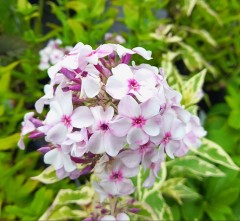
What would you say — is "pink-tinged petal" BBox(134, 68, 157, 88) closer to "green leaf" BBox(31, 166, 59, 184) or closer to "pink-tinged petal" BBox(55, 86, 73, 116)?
"pink-tinged petal" BBox(55, 86, 73, 116)

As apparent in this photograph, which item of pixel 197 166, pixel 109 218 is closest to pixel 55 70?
pixel 109 218

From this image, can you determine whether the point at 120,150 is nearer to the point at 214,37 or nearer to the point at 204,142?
the point at 204,142

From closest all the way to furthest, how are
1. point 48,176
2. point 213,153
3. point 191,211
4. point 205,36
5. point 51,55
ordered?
point 48,176 → point 213,153 → point 191,211 → point 51,55 → point 205,36

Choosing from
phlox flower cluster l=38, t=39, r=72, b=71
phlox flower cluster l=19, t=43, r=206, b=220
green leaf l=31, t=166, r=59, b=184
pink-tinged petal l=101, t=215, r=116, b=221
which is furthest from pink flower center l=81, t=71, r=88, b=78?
phlox flower cluster l=38, t=39, r=72, b=71

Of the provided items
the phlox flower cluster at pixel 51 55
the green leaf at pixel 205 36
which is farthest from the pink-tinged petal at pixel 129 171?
the green leaf at pixel 205 36

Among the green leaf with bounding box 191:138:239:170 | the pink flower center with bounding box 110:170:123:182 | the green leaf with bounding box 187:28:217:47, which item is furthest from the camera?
the green leaf with bounding box 187:28:217:47

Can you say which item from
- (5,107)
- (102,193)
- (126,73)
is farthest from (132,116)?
(5,107)

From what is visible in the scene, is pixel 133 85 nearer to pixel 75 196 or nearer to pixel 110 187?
pixel 110 187

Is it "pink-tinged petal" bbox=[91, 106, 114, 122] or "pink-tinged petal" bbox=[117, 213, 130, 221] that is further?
"pink-tinged petal" bbox=[117, 213, 130, 221]

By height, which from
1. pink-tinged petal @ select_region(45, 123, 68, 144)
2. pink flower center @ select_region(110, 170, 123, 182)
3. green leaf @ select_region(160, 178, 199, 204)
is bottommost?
green leaf @ select_region(160, 178, 199, 204)
